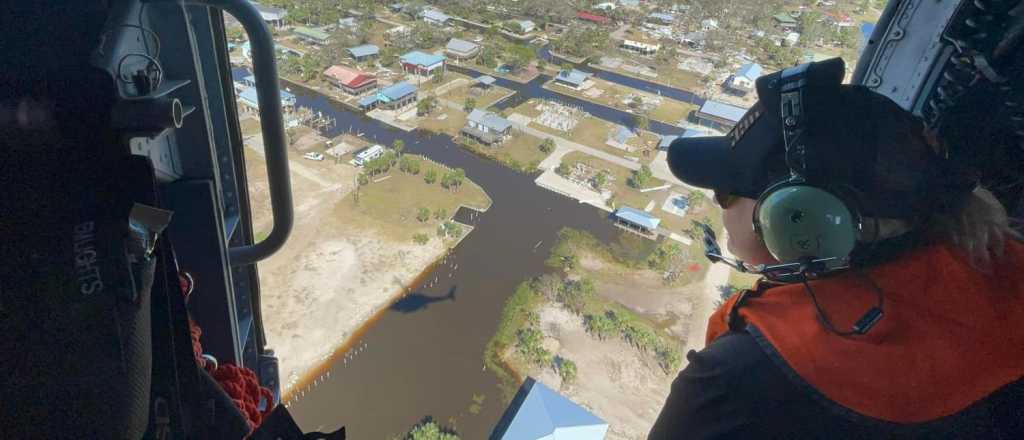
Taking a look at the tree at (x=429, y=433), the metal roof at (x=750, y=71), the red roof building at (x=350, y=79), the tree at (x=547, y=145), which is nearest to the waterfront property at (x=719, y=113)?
the metal roof at (x=750, y=71)

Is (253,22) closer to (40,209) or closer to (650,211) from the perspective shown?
(40,209)

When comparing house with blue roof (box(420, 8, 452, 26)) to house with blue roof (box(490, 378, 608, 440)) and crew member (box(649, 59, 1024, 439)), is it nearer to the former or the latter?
house with blue roof (box(490, 378, 608, 440))

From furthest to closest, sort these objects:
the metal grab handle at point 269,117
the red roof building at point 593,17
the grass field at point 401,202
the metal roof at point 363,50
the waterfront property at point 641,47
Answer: the red roof building at point 593,17, the waterfront property at point 641,47, the metal roof at point 363,50, the grass field at point 401,202, the metal grab handle at point 269,117

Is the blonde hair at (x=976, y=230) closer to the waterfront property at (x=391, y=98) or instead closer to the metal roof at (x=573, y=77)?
the waterfront property at (x=391, y=98)

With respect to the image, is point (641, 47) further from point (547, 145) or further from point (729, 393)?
point (729, 393)

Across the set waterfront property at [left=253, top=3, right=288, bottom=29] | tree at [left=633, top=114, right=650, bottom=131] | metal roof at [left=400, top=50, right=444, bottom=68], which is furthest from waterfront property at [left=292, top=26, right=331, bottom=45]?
tree at [left=633, top=114, right=650, bottom=131]

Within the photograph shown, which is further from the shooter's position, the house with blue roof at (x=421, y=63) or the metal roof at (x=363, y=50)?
the metal roof at (x=363, y=50)

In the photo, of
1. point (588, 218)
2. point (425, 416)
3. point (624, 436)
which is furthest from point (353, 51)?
point (624, 436)
